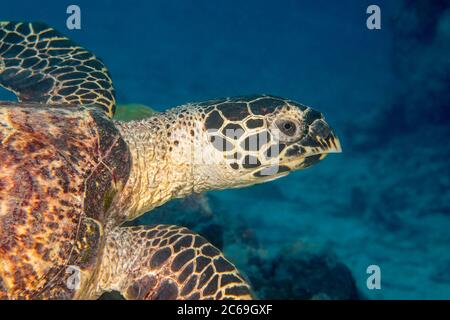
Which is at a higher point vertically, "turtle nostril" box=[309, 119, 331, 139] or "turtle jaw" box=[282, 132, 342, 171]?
"turtle nostril" box=[309, 119, 331, 139]

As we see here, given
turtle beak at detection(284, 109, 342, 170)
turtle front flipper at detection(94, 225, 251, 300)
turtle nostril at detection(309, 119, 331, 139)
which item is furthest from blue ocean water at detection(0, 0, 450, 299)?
turtle front flipper at detection(94, 225, 251, 300)

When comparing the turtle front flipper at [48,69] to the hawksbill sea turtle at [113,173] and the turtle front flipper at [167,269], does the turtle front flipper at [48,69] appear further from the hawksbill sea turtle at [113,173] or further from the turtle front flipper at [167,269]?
the turtle front flipper at [167,269]

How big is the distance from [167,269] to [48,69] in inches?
112

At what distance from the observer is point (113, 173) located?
8.73ft

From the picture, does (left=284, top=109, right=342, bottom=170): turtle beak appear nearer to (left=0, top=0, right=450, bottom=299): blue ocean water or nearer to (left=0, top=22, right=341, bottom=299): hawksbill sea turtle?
(left=0, top=22, right=341, bottom=299): hawksbill sea turtle

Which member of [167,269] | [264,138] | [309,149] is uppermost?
[264,138]

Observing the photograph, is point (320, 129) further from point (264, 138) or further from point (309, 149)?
point (264, 138)

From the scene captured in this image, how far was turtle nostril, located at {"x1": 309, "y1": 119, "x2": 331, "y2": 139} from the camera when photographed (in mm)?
3180

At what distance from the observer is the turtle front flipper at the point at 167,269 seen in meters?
2.43

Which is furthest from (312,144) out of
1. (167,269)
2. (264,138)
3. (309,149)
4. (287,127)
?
→ (167,269)

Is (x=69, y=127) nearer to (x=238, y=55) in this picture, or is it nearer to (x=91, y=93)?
(x=91, y=93)

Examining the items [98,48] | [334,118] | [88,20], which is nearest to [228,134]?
[334,118]

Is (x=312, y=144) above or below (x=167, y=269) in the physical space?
above

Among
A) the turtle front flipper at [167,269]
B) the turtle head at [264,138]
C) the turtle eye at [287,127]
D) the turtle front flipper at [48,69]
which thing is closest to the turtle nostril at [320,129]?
the turtle head at [264,138]
